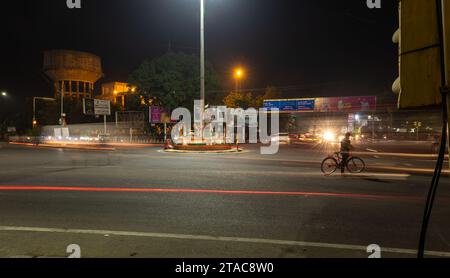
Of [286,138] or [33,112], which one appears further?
[33,112]

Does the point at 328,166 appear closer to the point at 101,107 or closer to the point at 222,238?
the point at 222,238

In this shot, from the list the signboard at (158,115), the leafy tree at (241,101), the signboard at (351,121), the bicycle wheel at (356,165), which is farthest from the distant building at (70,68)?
the bicycle wheel at (356,165)

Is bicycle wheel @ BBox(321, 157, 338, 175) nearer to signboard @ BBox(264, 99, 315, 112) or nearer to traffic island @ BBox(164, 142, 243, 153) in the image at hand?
traffic island @ BBox(164, 142, 243, 153)

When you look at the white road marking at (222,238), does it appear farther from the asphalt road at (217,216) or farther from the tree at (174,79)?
the tree at (174,79)

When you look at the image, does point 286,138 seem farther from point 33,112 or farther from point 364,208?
point 33,112

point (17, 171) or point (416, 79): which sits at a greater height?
point (416, 79)

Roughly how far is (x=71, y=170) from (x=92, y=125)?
41.3m

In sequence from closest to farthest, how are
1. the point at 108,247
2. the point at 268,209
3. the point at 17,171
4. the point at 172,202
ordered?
the point at 108,247 < the point at 268,209 < the point at 172,202 < the point at 17,171

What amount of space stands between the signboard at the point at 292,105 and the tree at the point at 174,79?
1256 cm

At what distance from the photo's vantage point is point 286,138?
1539 inches

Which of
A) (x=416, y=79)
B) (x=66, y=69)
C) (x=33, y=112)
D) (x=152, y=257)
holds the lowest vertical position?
(x=152, y=257)

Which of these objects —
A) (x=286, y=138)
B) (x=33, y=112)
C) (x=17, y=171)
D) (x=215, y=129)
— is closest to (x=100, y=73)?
(x=33, y=112)

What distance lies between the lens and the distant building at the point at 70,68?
64.9 meters

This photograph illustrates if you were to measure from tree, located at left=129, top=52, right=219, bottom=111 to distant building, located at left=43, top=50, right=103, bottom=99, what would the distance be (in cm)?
3861
